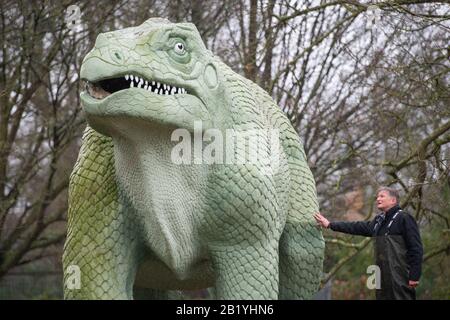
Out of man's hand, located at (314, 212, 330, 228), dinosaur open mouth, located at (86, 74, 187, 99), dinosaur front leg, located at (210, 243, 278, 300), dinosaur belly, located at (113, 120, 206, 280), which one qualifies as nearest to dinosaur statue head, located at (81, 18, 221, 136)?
dinosaur open mouth, located at (86, 74, 187, 99)

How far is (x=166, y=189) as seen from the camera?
378 cm

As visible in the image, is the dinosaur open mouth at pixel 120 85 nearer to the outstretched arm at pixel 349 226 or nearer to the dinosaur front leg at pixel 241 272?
the dinosaur front leg at pixel 241 272

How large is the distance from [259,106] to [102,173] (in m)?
1.17

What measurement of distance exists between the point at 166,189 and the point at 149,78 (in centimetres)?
60

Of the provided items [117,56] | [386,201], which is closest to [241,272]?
[386,201]

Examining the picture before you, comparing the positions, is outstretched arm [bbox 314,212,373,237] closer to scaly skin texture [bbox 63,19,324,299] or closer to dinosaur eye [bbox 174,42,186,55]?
scaly skin texture [bbox 63,19,324,299]

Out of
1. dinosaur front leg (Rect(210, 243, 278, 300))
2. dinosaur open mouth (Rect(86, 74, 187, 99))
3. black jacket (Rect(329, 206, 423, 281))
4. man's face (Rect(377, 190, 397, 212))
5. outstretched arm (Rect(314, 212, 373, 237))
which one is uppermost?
dinosaur open mouth (Rect(86, 74, 187, 99))

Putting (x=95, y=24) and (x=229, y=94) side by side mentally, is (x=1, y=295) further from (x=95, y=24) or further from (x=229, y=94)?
(x=229, y=94)

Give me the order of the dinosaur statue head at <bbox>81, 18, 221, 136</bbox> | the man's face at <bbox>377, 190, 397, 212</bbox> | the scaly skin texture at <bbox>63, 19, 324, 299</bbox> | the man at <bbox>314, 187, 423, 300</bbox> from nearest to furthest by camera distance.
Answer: the dinosaur statue head at <bbox>81, 18, 221, 136</bbox> < the scaly skin texture at <bbox>63, 19, 324, 299</bbox> < the man at <bbox>314, 187, 423, 300</bbox> < the man's face at <bbox>377, 190, 397, 212</bbox>

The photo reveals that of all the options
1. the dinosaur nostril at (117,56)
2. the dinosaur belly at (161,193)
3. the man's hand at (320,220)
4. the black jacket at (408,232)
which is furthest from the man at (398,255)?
the dinosaur nostril at (117,56)

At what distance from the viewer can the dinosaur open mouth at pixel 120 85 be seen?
3.49m

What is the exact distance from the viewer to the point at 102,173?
163 inches

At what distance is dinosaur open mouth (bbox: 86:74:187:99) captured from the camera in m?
3.49

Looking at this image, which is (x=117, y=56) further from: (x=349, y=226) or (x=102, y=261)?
(x=349, y=226)
